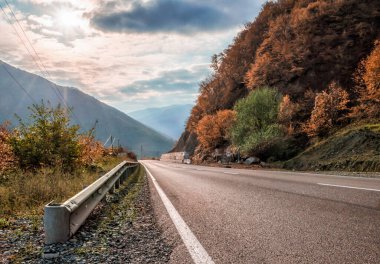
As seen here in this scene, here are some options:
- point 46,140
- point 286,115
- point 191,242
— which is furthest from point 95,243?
point 286,115

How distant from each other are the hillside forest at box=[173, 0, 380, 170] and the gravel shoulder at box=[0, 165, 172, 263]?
1941 cm

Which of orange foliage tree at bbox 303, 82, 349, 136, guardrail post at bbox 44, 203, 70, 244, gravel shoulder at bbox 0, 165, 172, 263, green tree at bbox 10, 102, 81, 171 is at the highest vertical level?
orange foliage tree at bbox 303, 82, 349, 136

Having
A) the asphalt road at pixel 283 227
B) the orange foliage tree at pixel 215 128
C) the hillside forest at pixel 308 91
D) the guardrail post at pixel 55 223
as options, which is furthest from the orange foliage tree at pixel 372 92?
the guardrail post at pixel 55 223

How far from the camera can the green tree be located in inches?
430

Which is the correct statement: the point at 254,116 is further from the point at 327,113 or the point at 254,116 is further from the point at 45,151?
the point at 45,151

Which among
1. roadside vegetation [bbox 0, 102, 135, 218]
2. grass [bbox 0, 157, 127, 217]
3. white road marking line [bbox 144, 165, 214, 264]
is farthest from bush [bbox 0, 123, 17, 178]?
white road marking line [bbox 144, 165, 214, 264]

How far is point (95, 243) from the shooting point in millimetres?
4348

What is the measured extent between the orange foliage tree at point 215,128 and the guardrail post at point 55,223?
5210cm

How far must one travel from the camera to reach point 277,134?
37.6 meters

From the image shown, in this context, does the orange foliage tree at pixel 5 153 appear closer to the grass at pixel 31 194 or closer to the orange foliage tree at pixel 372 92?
A: the grass at pixel 31 194

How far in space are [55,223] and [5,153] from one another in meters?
7.21

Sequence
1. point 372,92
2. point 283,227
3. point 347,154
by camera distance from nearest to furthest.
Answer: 1. point 283,227
2. point 347,154
3. point 372,92

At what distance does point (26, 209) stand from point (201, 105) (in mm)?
73987

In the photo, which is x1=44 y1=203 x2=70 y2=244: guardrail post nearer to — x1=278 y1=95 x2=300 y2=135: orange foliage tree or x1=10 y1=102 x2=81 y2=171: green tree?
x1=10 y1=102 x2=81 y2=171: green tree
